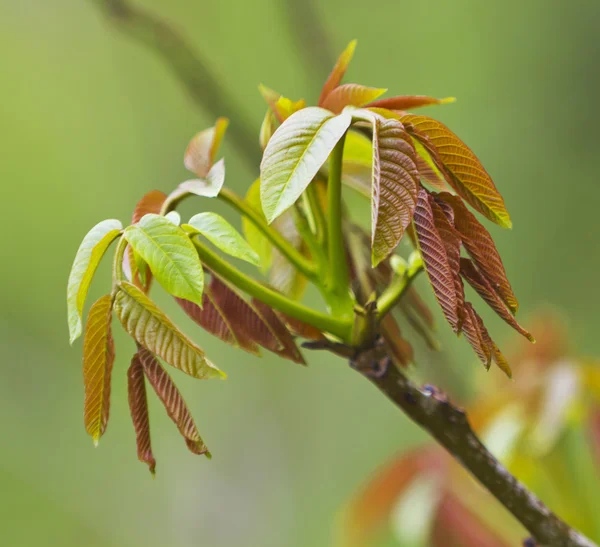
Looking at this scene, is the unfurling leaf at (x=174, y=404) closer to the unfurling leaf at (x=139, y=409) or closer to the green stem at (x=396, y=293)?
the unfurling leaf at (x=139, y=409)

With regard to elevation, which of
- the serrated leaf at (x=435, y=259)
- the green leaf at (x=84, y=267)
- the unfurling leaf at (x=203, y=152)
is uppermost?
the green leaf at (x=84, y=267)

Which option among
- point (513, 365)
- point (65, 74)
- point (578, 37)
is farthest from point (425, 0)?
point (513, 365)

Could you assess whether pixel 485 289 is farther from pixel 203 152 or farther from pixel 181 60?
pixel 181 60

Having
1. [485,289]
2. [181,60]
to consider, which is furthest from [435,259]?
[181,60]

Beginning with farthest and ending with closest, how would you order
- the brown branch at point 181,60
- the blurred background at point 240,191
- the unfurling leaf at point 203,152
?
the blurred background at point 240,191, the brown branch at point 181,60, the unfurling leaf at point 203,152

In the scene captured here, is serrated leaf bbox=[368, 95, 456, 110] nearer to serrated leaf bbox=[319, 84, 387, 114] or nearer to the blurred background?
serrated leaf bbox=[319, 84, 387, 114]

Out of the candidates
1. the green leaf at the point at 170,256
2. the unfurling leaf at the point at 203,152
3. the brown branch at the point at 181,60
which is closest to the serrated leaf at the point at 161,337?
the green leaf at the point at 170,256

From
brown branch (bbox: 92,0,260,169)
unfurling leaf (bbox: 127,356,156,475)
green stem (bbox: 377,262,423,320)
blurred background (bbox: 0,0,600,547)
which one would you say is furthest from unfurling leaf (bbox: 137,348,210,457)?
blurred background (bbox: 0,0,600,547)
